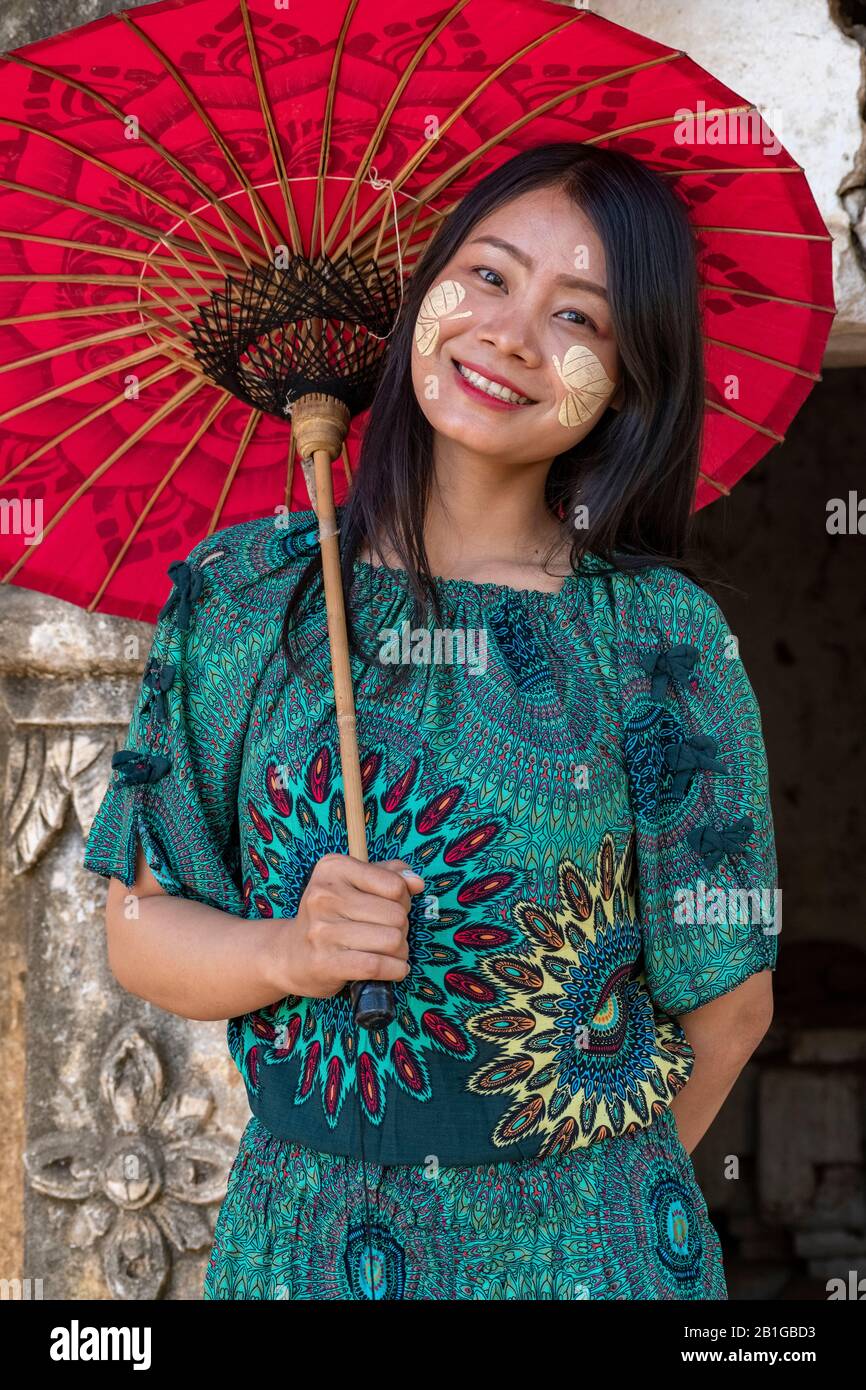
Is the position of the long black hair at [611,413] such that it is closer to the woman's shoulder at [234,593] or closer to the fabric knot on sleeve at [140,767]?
the woman's shoulder at [234,593]

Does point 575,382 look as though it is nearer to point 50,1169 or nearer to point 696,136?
point 696,136

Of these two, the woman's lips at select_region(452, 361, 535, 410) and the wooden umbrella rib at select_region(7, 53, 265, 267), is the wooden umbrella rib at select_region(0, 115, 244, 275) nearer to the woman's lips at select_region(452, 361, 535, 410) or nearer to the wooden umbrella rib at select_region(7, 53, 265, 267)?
the wooden umbrella rib at select_region(7, 53, 265, 267)

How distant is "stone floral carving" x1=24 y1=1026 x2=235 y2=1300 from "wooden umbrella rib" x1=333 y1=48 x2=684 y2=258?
4.64 ft

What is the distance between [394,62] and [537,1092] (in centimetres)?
106

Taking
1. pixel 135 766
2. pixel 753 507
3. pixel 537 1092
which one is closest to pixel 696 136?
pixel 135 766

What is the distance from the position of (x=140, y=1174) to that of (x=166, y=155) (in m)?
1.57

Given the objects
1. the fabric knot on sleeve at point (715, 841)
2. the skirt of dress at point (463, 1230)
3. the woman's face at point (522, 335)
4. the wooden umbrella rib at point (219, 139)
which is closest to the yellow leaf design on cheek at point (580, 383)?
the woman's face at point (522, 335)

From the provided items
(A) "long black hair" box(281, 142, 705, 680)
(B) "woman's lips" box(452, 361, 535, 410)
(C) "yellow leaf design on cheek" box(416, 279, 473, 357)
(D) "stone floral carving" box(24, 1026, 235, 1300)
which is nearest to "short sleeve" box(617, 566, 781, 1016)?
(A) "long black hair" box(281, 142, 705, 680)

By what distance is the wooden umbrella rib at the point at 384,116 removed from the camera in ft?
5.41

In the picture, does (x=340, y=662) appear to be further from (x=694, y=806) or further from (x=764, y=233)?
(x=764, y=233)

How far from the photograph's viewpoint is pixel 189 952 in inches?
65.2

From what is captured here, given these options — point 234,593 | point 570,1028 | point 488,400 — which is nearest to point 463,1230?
point 570,1028

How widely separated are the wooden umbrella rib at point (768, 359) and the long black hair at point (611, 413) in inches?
6.4

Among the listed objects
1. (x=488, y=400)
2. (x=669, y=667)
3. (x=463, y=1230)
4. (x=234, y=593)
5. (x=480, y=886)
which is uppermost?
(x=488, y=400)
